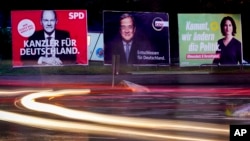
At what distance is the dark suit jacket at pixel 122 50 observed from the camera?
26.3m

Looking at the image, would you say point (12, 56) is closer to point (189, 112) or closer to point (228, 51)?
point (228, 51)

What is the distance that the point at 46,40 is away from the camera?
85.7ft

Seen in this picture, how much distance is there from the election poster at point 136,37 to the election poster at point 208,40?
85 cm

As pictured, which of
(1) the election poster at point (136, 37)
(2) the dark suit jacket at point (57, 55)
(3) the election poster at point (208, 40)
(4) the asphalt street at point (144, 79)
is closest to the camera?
(4) the asphalt street at point (144, 79)

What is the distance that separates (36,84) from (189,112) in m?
10.1

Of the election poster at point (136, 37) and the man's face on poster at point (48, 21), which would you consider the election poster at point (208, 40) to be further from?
the man's face on poster at point (48, 21)

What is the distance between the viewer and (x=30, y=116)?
1230cm

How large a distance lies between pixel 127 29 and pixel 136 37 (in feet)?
1.86

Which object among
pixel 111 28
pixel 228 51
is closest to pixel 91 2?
pixel 111 28

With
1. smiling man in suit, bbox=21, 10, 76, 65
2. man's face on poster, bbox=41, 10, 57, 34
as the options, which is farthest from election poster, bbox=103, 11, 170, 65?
man's face on poster, bbox=41, 10, 57, 34

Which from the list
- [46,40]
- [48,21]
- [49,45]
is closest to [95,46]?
[49,45]

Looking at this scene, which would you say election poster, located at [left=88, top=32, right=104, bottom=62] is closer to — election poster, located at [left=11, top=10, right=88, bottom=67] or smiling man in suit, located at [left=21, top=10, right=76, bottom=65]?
election poster, located at [left=11, top=10, right=88, bottom=67]

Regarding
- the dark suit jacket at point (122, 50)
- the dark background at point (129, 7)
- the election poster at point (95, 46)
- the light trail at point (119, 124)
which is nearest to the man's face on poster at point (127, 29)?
the dark suit jacket at point (122, 50)

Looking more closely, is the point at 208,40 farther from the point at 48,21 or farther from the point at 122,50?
the point at 48,21
